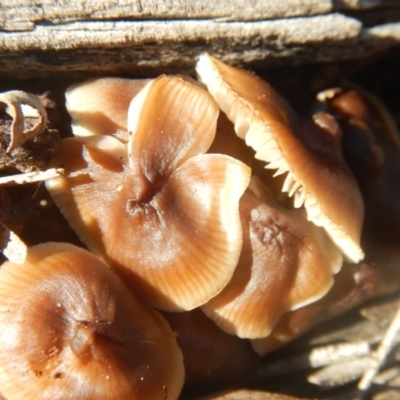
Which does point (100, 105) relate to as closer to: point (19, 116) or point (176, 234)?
point (19, 116)

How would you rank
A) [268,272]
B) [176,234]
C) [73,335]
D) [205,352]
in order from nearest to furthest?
[73,335] < [176,234] < [268,272] < [205,352]

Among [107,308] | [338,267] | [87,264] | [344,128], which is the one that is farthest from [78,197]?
[344,128]

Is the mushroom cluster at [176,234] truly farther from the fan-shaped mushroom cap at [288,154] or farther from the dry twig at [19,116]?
the dry twig at [19,116]

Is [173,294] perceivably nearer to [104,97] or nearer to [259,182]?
[259,182]

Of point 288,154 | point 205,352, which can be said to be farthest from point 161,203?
point 205,352

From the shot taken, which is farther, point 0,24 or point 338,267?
point 338,267

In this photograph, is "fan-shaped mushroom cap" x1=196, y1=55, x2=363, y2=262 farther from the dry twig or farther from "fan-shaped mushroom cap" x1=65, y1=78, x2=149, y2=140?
the dry twig
